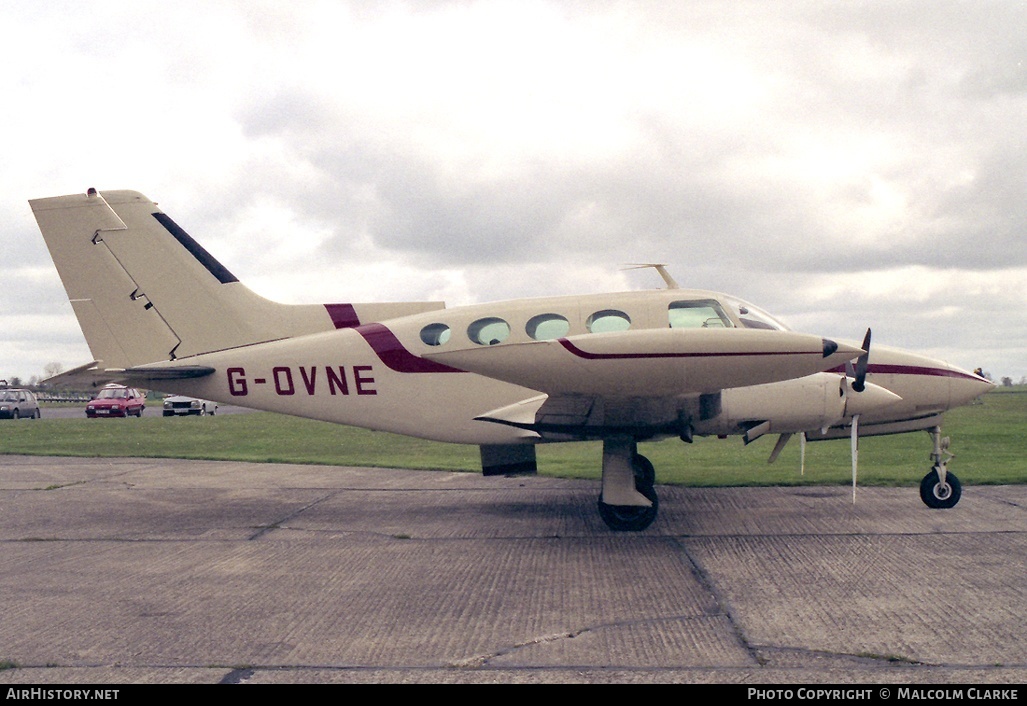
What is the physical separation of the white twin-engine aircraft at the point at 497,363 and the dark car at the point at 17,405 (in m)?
33.4

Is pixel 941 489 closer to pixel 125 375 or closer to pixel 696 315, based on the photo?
pixel 696 315

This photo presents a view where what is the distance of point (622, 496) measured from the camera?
358 inches

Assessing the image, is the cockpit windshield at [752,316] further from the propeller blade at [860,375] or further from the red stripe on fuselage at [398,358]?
the red stripe on fuselage at [398,358]

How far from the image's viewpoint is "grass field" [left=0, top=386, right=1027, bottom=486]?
14000 millimetres

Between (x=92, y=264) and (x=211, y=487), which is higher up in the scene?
(x=92, y=264)

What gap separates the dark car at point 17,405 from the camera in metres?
39.4

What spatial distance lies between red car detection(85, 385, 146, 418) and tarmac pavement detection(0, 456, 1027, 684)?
31.3 metres

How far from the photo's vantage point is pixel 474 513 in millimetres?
10750

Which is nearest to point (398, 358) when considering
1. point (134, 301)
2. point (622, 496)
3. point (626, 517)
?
point (622, 496)

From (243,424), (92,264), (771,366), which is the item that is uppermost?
(92,264)

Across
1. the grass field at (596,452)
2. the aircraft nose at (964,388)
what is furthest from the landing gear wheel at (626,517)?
the aircraft nose at (964,388)

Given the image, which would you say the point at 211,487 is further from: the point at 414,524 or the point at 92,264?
the point at 414,524

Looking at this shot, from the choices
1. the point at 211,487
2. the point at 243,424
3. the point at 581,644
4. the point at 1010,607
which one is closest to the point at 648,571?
the point at 581,644
